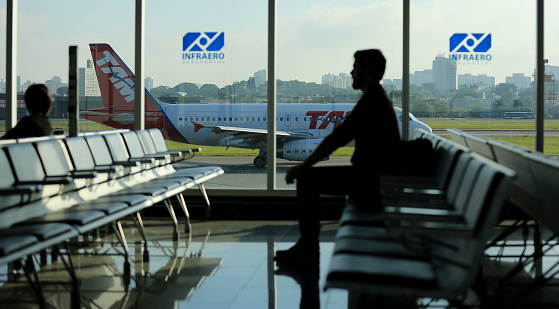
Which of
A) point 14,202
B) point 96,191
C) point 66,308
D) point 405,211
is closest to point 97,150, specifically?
point 96,191

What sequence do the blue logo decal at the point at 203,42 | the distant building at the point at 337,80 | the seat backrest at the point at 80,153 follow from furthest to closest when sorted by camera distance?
1. the blue logo decal at the point at 203,42
2. the distant building at the point at 337,80
3. the seat backrest at the point at 80,153

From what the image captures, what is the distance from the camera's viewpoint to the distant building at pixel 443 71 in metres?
6.30

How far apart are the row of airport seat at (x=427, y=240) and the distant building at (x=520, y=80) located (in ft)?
11.6

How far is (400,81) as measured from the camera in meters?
6.34

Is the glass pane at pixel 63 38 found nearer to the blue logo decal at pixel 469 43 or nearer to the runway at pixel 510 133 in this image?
the blue logo decal at pixel 469 43

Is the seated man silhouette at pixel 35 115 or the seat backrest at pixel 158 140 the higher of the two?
the seated man silhouette at pixel 35 115

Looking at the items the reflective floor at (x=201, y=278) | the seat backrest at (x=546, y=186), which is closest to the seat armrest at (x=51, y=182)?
the reflective floor at (x=201, y=278)

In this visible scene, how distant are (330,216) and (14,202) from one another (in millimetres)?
3525

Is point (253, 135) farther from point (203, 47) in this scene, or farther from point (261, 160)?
point (203, 47)

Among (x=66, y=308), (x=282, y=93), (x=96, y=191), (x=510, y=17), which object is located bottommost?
(x=66, y=308)

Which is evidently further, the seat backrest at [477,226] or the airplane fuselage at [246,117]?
the airplane fuselage at [246,117]

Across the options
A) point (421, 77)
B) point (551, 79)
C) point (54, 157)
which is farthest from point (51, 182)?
point (551, 79)

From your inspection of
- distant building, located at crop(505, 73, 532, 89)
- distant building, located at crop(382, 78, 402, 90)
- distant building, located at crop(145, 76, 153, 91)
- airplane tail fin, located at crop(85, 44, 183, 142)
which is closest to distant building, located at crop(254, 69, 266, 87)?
airplane tail fin, located at crop(85, 44, 183, 142)

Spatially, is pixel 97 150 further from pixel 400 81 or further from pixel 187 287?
pixel 400 81
